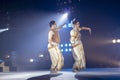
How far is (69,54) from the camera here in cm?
1745

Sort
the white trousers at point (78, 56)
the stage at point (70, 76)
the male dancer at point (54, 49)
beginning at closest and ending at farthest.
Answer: the stage at point (70, 76)
the male dancer at point (54, 49)
the white trousers at point (78, 56)

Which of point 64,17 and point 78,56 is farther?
point 64,17

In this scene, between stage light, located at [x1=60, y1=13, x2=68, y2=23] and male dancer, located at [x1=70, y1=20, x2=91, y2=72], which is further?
stage light, located at [x1=60, y1=13, x2=68, y2=23]

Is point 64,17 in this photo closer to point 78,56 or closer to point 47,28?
point 47,28

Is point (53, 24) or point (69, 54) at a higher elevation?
point (53, 24)

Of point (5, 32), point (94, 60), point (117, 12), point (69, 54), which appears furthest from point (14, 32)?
point (117, 12)

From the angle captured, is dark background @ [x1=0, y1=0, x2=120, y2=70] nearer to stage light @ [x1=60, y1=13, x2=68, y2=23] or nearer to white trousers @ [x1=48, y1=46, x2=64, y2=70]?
stage light @ [x1=60, y1=13, x2=68, y2=23]

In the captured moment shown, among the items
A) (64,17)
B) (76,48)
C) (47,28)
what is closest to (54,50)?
(76,48)

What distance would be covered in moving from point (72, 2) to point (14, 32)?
177 inches

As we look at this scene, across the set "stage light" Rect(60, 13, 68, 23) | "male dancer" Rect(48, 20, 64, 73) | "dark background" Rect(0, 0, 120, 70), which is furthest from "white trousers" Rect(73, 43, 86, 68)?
"stage light" Rect(60, 13, 68, 23)

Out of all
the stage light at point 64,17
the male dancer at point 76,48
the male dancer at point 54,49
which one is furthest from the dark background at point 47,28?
the male dancer at point 54,49

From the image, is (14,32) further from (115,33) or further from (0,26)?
(115,33)

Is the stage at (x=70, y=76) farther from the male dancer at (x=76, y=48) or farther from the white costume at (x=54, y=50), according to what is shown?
the male dancer at (x=76, y=48)

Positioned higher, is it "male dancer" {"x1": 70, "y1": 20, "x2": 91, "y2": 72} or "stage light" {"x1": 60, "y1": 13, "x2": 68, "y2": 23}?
"stage light" {"x1": 60, "y1": 13, "x2": 68, "y2": 23}
